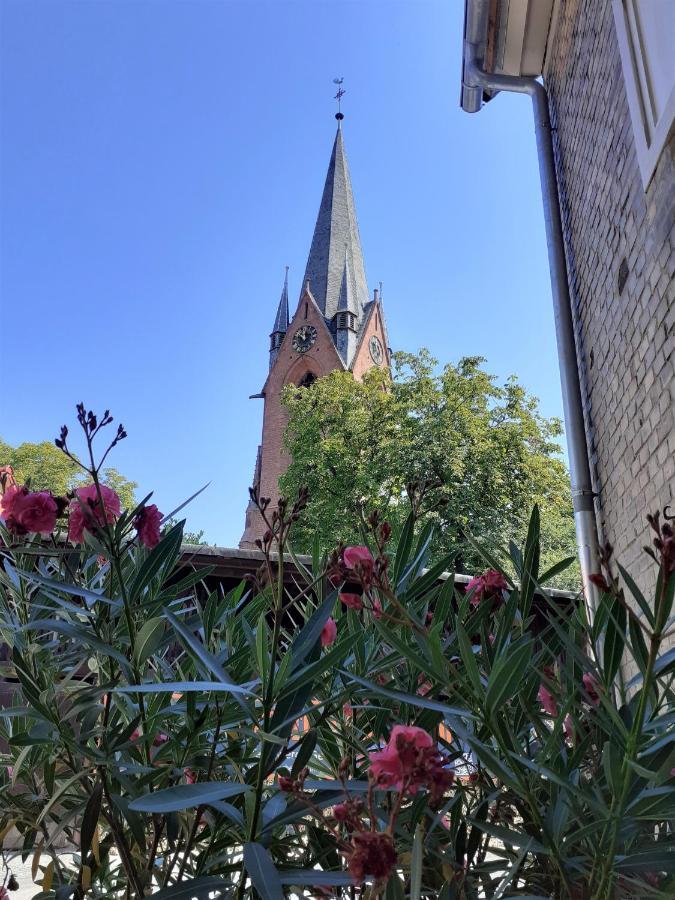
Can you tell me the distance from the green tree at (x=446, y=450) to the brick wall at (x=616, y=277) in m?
13.9

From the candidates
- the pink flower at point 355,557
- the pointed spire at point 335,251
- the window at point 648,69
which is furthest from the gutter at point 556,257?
the pointed spire at point 335,251

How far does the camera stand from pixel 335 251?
36000 millimetres

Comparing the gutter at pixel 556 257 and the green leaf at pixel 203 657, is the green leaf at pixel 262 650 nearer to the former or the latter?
the green leaf at pixel 203 657

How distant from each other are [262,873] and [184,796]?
0.32ft

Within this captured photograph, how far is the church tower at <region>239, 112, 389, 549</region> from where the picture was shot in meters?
32.8

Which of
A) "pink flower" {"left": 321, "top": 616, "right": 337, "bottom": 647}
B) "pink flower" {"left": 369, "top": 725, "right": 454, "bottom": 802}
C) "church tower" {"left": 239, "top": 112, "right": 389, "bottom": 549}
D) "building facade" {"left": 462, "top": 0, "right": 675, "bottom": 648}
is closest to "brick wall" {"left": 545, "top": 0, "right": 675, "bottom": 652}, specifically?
"building facade" {"left": 462, "top": 0, "right": 675, "bottom": 648}

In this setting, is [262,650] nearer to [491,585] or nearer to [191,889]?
[191,889]

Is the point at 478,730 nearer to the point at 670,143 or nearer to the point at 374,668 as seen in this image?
the point at 374,668

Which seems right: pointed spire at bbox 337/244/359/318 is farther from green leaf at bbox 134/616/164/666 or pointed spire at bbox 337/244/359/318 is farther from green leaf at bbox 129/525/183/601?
green leaf at bbox 134/616/164/666

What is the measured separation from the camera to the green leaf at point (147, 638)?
2.96ft

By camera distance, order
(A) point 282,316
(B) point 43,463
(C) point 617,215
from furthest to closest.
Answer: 1. (A) point 282,316
2. (B) point 43,463
3. (C) point 617,215

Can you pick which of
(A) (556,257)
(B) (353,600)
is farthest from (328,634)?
(A) (556,257)

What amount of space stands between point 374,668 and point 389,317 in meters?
37.7

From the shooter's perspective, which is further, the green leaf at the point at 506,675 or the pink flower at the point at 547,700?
the pink flower at the point at 547,700
